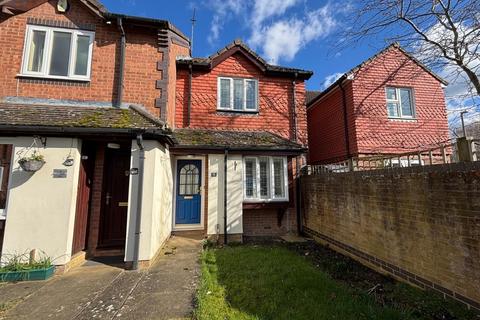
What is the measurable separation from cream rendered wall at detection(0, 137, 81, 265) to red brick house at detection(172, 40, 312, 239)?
3.21 meters

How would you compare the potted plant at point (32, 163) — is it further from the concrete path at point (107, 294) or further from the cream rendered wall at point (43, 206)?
the concrete path at point (107, 294)

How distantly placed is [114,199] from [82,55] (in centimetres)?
443

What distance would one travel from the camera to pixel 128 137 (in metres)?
5.79

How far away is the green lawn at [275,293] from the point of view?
3.65 meters

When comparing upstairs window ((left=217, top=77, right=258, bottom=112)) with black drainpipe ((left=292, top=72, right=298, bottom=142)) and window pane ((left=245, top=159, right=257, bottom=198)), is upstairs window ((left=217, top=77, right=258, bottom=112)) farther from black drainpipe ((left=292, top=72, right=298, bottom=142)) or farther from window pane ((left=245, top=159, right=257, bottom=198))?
window pane ((left=245, top=159, right=257, bottom=198))

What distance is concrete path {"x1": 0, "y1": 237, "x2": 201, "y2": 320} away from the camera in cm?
357

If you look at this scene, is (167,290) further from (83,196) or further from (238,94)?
(238,94)

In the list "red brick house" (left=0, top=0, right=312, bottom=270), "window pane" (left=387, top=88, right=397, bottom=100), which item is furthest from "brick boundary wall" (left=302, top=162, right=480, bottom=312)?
"window pane" (left=387, top=88, right=397, bottom=100)

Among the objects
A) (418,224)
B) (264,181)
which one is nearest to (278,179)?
(264,181)

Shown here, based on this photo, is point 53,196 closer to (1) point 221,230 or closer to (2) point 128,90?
(2) point 128,90

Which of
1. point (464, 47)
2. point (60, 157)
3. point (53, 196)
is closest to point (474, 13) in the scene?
point (464, 47)

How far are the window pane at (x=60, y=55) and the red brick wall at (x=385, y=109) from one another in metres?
10.7

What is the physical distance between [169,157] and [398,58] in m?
11.4

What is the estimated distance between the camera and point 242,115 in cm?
1002
